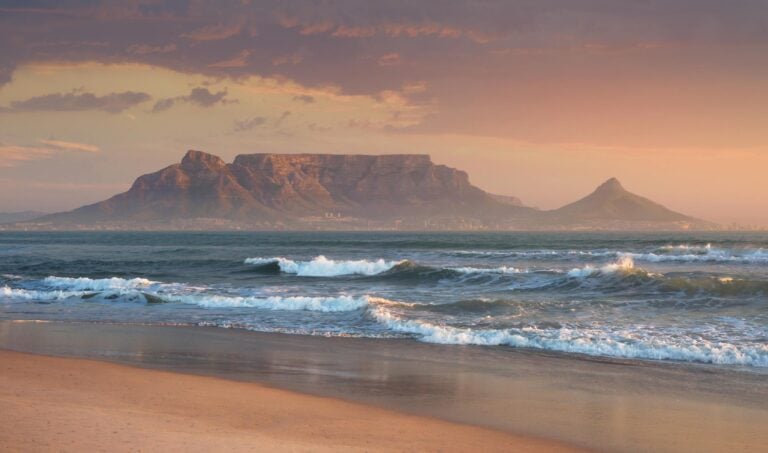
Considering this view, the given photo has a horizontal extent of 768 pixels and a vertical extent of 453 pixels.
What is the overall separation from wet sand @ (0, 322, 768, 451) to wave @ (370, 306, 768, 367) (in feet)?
2.29

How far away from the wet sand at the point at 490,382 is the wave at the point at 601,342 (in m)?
0.70

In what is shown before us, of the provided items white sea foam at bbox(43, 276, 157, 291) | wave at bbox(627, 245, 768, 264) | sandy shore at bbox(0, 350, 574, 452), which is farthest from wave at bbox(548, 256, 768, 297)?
sandy shore at bbox(0, 350, 574, 452)

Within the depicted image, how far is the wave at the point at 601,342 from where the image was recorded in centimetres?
1378

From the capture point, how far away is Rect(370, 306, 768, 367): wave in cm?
1378

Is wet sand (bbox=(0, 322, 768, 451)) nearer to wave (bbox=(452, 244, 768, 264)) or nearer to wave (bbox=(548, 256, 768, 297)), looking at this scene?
wave (bbox=(548, 256, 768, 297))

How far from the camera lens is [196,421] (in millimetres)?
8320

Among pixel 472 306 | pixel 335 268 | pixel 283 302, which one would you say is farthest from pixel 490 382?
pixel 335 268

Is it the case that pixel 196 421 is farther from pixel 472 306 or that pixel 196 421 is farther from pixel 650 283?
pixel 650 283

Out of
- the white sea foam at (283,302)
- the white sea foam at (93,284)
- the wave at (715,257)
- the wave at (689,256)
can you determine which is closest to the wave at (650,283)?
Result: the white sea foam at (283,302)

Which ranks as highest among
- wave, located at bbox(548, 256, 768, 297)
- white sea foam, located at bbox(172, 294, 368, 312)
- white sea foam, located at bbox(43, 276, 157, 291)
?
wave, located at bbox(548, 256, 768, 297)

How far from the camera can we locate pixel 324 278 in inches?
1527

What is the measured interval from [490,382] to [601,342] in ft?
14.5

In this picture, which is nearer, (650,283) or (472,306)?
(472,306)

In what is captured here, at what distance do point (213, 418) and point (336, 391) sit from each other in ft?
8.67
